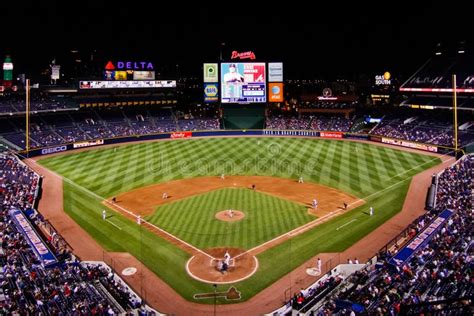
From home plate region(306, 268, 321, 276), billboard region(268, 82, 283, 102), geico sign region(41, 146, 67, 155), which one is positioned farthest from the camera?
billboard region(268, 82, 283, 102)

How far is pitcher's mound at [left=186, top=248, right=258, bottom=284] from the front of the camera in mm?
21406

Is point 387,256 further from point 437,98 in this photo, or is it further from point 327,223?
point 437,98

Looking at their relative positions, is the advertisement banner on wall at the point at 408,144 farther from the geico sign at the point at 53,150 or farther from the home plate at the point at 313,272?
the geico sign at the point at 53,150

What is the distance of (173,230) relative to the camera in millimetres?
27766

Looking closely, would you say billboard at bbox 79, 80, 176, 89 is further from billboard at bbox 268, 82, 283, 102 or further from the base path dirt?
the base path dirt

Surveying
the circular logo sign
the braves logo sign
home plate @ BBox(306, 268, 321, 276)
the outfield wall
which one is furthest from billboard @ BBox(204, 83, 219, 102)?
home plate @ BBox(306, 268, 321, 276)

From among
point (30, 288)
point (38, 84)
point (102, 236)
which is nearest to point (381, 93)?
point (38, 84)

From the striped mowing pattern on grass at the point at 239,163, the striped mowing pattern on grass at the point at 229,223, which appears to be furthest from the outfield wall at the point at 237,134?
the striped mowing pattern on grass at the point at 229,223

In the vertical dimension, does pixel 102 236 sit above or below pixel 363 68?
below

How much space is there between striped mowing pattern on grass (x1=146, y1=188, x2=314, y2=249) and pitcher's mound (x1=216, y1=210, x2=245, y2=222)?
39 centimetres

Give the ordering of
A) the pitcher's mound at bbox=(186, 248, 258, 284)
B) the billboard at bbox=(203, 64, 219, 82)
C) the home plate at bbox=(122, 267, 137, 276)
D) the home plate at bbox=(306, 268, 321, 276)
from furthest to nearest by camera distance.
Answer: the billboard at bbox=(203, 64, 219, 82) < the home plate at bbox=(122, 267, 137, 276) < the home plate at bbox=(306, 268, 321, 276) < the pitcher's mound at bbox=(186, 248, 258, 284)

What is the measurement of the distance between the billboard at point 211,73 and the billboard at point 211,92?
91 cm

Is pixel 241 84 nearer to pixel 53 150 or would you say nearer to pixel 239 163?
pixel 239 163

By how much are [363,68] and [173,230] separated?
285 feet
